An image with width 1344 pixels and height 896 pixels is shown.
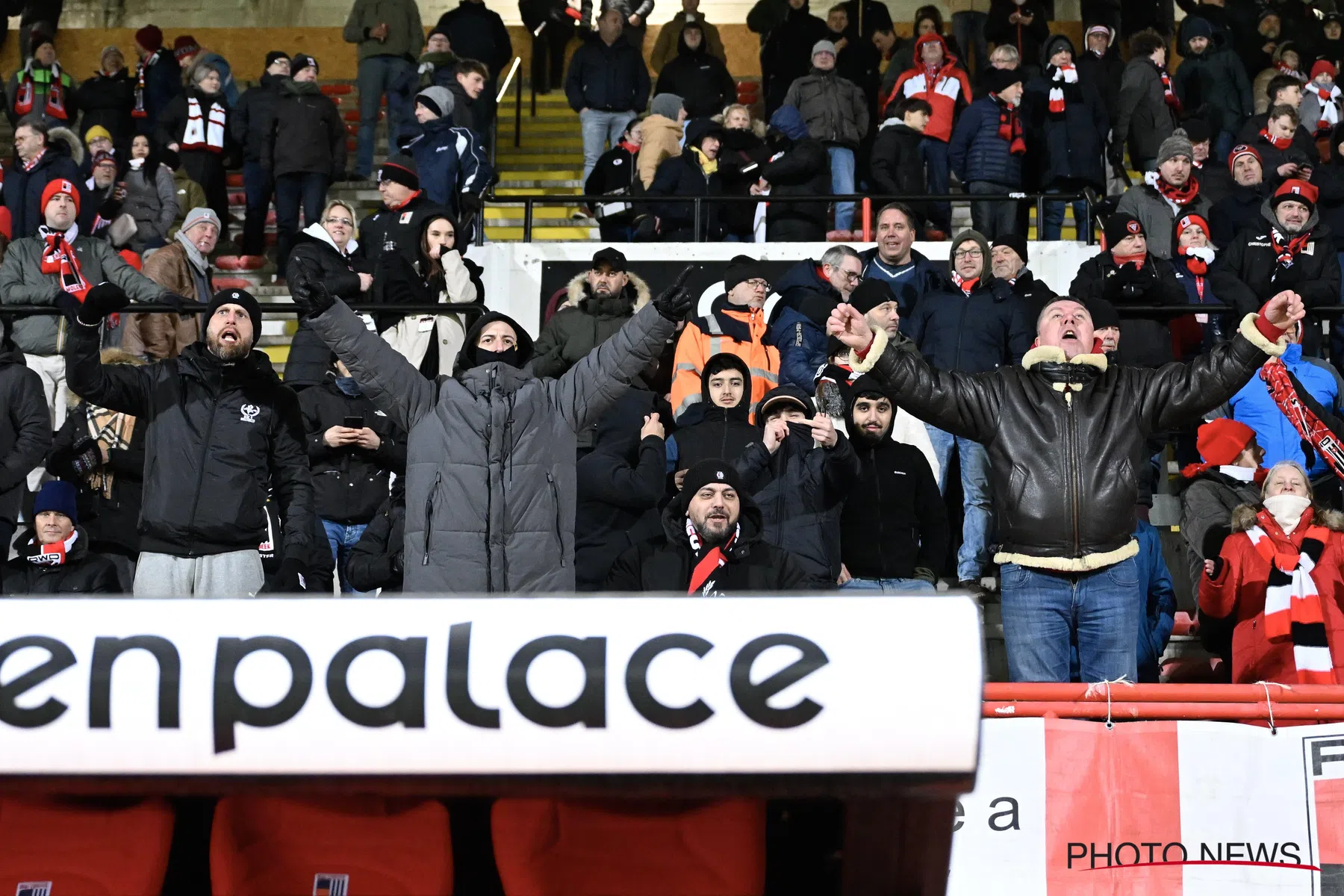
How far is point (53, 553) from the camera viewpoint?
23.3ft

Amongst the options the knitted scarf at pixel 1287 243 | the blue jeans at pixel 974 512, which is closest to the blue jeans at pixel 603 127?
the knitted scarf at pixel 1287 243

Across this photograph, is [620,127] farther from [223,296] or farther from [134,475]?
[223,296]

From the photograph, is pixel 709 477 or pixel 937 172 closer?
pixel 709 477

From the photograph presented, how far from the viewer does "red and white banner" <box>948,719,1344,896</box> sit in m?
4.43

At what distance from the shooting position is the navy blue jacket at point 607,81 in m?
14.5

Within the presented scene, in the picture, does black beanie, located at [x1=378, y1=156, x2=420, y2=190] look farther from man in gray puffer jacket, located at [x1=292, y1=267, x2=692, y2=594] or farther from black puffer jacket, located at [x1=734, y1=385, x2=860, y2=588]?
man in gray puffer jacket, located at [x1=292, y1=267, x2=692, y2=594]

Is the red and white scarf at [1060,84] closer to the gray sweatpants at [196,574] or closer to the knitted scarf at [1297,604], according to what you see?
the knitted scarf at [1297,604]

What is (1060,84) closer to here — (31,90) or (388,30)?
(388,30)

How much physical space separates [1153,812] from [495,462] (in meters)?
2.54

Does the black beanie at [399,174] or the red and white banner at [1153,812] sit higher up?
the black beanie at [399,174]

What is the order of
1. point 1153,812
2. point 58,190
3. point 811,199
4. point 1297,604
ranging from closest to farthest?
point 1153,812, point 1297,604, point 58,190, point 811,199

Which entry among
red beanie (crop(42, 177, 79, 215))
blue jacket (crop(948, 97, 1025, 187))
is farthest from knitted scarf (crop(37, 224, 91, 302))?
blue jacket (crop(948, 97, 1025, 187))

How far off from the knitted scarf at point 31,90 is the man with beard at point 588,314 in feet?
27.4

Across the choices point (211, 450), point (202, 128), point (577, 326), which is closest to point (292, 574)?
point (211, 450)
